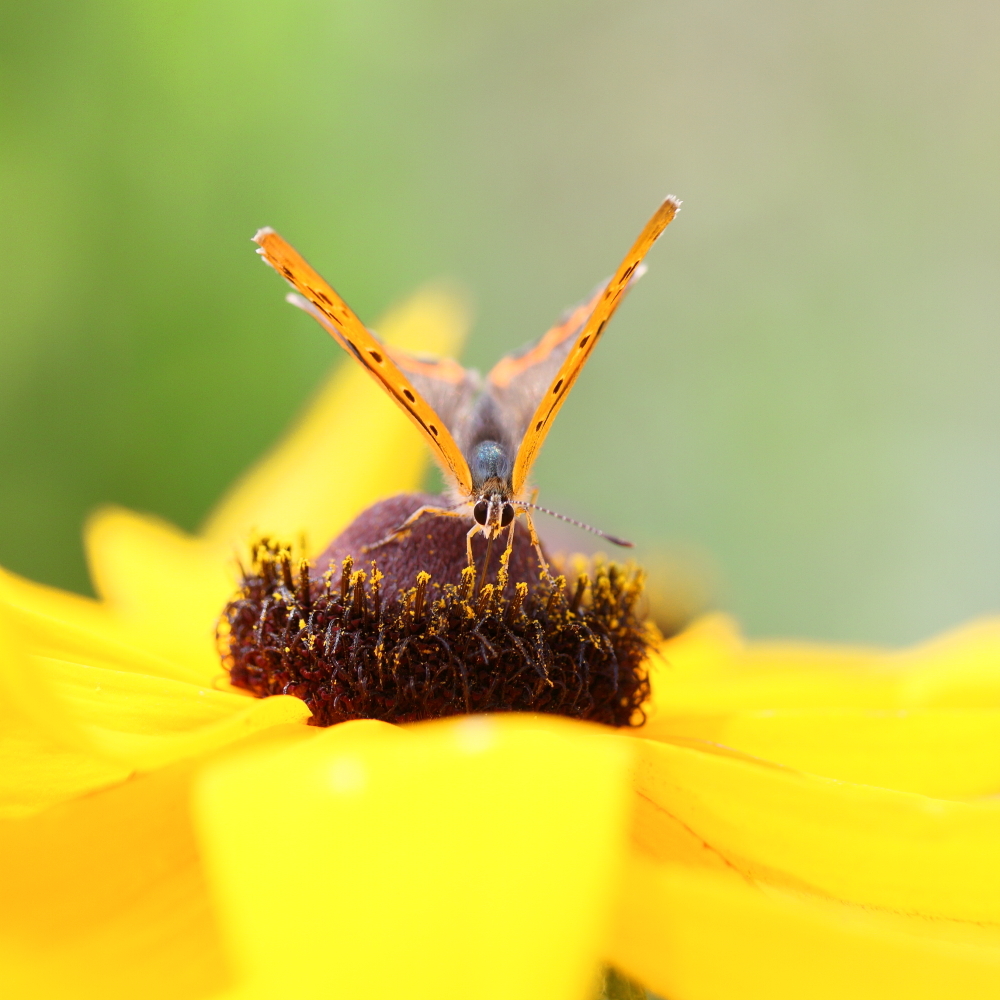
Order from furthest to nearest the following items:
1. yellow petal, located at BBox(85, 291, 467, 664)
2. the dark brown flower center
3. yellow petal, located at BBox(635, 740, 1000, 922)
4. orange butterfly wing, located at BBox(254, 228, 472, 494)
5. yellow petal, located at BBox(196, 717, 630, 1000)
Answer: yellow petal, located at BBox(85, 291, 467, 664)
the dark brown flower center
orange butterfly wing, located at BBox(254, 228, 472, 494)
yellow petal, located at BBox(635, 740, 1000, 922)
yellow petal, located at BBox(196, 717, 630, 1000)

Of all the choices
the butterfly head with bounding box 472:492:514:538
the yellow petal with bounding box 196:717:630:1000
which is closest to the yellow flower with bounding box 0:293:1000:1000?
the yellow petal with bounding box 196:717:630:1000

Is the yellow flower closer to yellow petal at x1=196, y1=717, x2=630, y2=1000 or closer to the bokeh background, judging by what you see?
yellow petal at x1=196, y1=717, x2=630, y2=1000

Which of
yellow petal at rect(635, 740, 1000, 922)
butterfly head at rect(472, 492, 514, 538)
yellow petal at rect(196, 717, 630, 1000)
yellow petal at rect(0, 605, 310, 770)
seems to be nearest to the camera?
yellow petal at rect(196, 717, 630, 1000)

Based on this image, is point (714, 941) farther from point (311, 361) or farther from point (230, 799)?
point (311, 361)

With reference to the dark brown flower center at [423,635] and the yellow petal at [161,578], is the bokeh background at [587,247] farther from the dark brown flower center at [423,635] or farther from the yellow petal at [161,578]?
the dark brown flower center at [423,635]

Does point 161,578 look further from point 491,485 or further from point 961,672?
point 961,672

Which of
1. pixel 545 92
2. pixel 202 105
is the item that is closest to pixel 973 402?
pixel 545 92
